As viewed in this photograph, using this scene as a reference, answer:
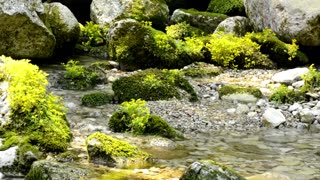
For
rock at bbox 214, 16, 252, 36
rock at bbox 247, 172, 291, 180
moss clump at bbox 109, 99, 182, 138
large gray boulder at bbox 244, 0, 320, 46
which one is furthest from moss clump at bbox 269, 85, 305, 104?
rock at bbox 214, 16, 252, 36

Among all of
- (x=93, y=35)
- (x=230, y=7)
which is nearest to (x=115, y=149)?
(x=93, y=35)

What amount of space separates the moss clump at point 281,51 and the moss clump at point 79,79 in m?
6.40

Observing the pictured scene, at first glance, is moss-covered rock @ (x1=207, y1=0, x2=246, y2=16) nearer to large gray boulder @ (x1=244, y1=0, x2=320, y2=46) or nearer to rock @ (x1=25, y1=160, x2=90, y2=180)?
large gray boulder @ (x1=244, y1=0, x2=320, y2=46)

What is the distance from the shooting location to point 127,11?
20.6m

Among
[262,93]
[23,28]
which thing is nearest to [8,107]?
[262,93]

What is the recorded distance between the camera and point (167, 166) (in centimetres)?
718

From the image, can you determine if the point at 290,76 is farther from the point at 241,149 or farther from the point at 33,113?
the point at 33,113

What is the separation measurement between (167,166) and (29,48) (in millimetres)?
10164

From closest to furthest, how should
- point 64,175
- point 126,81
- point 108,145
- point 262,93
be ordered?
point 64,175
point 108,145
point 126,81
point 262,93

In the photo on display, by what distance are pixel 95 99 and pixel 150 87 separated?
134 centimetres

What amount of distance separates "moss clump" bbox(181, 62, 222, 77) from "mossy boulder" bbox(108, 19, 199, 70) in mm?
654

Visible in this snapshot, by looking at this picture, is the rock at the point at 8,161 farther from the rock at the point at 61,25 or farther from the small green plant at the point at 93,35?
the small green plant at the point at 93,35

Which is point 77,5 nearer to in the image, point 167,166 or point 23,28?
point 23,28

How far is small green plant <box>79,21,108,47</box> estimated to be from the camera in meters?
20.0
